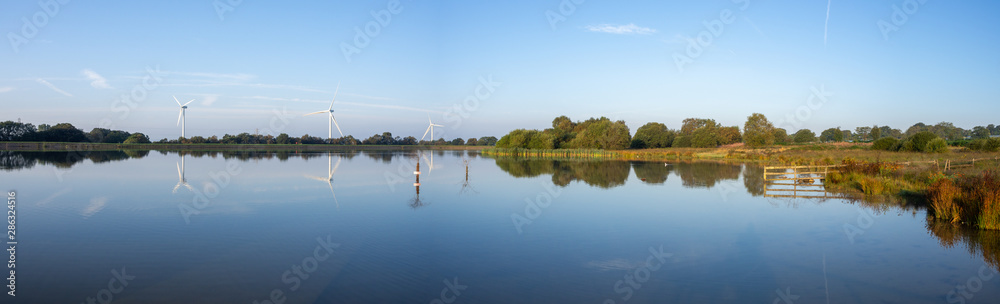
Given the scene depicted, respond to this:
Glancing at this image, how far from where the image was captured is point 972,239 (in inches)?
412

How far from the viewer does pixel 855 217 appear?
1378cm

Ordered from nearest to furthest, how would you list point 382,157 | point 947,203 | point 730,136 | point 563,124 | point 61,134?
point 947,203
point 382,157
point 61,134
point 730,136
point 563,124

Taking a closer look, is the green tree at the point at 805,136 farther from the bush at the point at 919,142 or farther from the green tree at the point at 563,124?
the bush at the point at 919,142

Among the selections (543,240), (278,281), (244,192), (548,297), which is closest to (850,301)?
(548,297)

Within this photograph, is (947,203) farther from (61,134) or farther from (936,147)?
(61,134)

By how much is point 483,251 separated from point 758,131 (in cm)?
7421

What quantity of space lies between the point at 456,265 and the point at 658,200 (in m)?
11.3

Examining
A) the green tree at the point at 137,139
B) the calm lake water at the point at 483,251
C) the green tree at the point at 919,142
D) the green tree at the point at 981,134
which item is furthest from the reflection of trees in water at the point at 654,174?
the green tree at the point at 137,139

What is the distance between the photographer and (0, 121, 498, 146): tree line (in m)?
85.1

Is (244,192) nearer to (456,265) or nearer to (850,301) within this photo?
(456,265)

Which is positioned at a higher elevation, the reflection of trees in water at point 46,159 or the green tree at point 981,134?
the green tree at point 981,134

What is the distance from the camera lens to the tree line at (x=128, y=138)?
8506cm

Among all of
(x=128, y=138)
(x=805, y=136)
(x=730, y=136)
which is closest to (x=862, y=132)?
(x=805, y=136)

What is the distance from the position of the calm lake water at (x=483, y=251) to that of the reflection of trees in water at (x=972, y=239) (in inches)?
2.2
